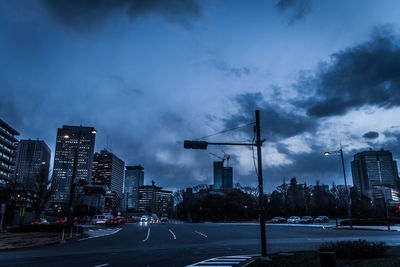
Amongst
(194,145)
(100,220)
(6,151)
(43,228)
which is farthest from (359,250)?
(6,151)

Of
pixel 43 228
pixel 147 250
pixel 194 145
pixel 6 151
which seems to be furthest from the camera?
pixel 6 151

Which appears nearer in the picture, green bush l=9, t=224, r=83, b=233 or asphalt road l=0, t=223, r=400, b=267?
asphalt road l=0, t=223, r=400, b=267

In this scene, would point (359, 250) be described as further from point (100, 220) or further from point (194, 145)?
point (100, 220)

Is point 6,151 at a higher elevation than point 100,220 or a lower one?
higher

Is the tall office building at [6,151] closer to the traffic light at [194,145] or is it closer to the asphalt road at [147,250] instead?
the asphalt road at [147,250]

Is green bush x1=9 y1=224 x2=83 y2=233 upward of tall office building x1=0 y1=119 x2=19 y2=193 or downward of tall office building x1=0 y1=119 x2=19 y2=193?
downward

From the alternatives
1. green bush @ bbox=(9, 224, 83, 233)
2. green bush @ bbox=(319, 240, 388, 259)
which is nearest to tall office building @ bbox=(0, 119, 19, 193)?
green bush @ bbox=(9, 224, 83, 233)

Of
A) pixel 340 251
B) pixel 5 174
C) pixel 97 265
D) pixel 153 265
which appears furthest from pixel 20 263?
pixel 5 174

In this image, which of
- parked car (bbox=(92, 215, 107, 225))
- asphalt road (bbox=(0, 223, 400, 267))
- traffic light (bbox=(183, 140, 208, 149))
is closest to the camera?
asphalt road (bbox=(0, 223, 400, 267))

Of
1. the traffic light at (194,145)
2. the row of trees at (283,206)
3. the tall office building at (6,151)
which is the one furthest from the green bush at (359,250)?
the tall office building at (6,151)

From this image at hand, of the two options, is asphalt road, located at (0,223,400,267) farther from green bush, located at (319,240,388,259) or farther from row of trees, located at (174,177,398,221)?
row of trees, located at (174,177,398,221)

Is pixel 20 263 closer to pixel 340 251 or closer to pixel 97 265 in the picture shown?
pixel 97 265

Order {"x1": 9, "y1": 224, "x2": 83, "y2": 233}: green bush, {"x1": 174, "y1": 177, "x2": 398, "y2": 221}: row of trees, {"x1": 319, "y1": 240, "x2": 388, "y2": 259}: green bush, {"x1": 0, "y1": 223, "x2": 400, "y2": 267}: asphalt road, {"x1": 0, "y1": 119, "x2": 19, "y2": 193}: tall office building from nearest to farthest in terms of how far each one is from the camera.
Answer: {"x1": 319, "y1": 240, "x2": 388, "y2": 259}: green bush → {"x1": 0, "y1": 223, "x2": 400, "y2": 267}: asphalt road → {"x1": 9, "y1": 224, "x2": 83, "y2": 233}: green bush → {"x1": 174, "y1": 177, "x2": 398, "y2": 221}: row of trees → {"x1": 0, "y1": 119, "x2": 19, "y2": 193}: tall office building

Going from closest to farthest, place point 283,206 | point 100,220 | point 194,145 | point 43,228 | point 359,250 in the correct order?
point 359,250 → point 194,145 → point 43,228 → point 100,220 → point 283,206
